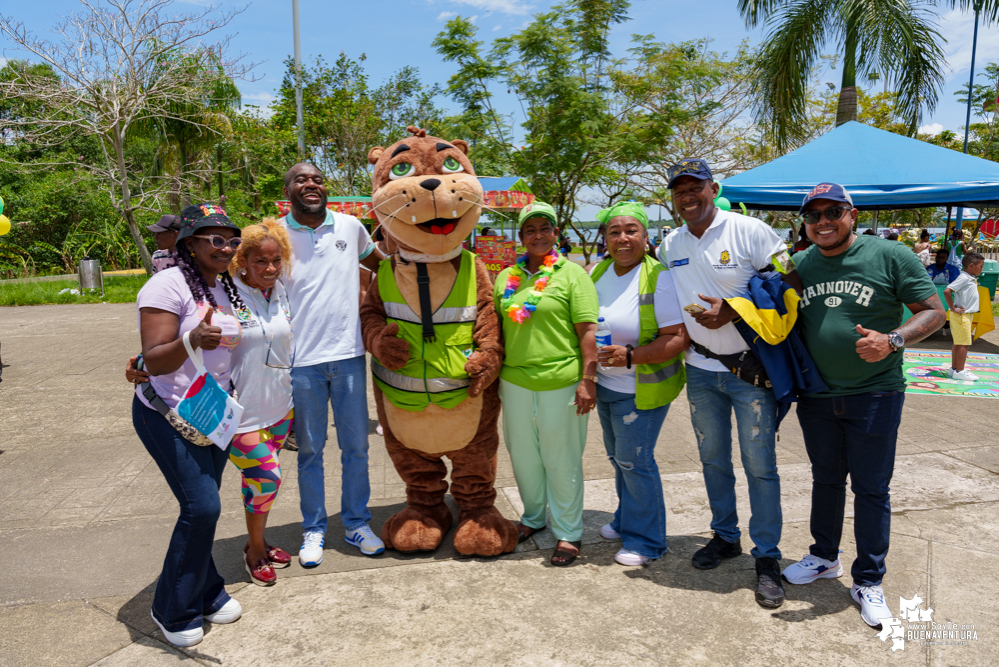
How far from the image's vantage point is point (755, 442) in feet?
9.98

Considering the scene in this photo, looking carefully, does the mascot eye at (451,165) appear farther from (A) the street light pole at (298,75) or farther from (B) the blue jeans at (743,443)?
(A) the street light pole at (298,75)

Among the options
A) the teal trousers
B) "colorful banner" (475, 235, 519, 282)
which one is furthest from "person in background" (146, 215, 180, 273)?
"colorful banner" (475, 235, 519, 282)

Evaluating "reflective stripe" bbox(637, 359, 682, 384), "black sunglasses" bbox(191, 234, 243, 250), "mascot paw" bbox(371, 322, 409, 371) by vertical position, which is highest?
"black sunglasses" bbox(191, 234, 243, 250)

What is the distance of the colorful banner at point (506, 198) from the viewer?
1159 centimetres

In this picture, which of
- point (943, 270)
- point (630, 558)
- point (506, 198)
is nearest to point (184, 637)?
point (630, 558)

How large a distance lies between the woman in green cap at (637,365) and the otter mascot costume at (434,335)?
62 cm

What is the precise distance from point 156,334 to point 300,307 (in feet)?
3.08

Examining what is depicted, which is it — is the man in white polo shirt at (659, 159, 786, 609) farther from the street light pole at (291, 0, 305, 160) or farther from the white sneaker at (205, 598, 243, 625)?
the street light pole at (291, 0, 305, 160)

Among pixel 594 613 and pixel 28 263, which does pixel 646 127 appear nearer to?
pixel 594 613

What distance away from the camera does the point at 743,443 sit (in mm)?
3107

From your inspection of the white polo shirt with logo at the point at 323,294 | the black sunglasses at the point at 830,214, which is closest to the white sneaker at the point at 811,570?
the black sunglasses at the point at 830,214

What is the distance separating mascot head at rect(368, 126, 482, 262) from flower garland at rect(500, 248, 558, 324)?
1.11 ft

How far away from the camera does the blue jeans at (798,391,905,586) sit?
2.82 metres

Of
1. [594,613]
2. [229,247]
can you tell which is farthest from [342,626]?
[229,247]
